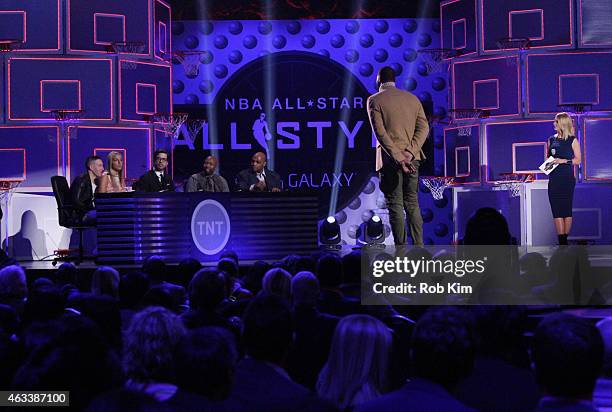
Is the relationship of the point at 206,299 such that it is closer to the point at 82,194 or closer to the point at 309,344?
the point at 309,344

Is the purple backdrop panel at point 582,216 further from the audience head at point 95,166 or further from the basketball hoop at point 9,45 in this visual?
the basketball hoop at point 9,45

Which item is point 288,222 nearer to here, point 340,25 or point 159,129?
point 159,129

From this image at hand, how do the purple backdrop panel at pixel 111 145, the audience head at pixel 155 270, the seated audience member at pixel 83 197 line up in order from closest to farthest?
the audience head at pixel 155 270
the seated audience member at pixel 83 197
the purple backdrop panel at pixel 111 145

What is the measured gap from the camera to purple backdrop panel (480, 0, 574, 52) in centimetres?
1195

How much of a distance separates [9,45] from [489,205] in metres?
7.05

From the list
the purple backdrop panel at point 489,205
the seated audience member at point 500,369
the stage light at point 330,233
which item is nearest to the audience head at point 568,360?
the seated audience member at point 500,369

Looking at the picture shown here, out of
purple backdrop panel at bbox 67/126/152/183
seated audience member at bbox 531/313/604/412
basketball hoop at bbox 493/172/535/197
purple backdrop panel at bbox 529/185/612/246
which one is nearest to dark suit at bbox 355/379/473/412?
seated audience member at bbox 531/313/604/412

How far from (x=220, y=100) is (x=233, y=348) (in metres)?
11.3

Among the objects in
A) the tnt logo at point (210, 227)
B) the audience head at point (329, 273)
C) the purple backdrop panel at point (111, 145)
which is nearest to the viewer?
the audience head at point (329, 273)

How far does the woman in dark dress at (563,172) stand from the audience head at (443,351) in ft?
21.1

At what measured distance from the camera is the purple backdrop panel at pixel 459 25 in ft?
40.8

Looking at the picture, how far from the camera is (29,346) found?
2932 mm

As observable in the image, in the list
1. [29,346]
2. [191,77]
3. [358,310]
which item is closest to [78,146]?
[191,77]

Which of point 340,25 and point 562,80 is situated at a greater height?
point 340,25
